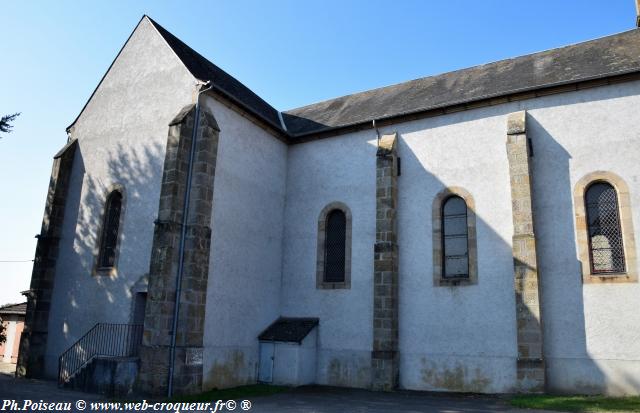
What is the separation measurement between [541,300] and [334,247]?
630 centimetres

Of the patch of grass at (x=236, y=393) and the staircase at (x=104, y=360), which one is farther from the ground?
the staircase at (x=104, y=360)

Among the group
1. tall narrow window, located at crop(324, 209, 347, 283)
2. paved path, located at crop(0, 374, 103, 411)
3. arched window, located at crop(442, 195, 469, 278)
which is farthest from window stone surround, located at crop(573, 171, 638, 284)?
paved path, located at crop(0, 374, 103, 411)

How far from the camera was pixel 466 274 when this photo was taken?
14.5m

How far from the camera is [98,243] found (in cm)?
1545

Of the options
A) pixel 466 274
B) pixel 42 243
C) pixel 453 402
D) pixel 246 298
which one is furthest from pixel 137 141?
pixel 453 402

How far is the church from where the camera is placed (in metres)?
12.8

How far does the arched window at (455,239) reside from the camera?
1467cm

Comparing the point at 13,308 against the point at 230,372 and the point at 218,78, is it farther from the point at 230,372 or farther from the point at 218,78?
the point at 230,372

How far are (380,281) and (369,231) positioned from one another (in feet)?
5.82

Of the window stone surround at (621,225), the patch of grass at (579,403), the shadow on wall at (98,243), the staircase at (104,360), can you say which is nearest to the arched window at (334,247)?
the shadow on wall at (98,243)

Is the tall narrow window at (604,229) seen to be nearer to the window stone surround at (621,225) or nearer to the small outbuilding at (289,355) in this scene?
the window stone surround at (621,225)

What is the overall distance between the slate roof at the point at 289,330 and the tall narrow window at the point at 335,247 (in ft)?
4.87

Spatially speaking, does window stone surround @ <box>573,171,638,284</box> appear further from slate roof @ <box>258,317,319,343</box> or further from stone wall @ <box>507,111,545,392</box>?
slate roof @ <box>258,317,319,343</box>

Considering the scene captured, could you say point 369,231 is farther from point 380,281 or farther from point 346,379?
point 346,379
